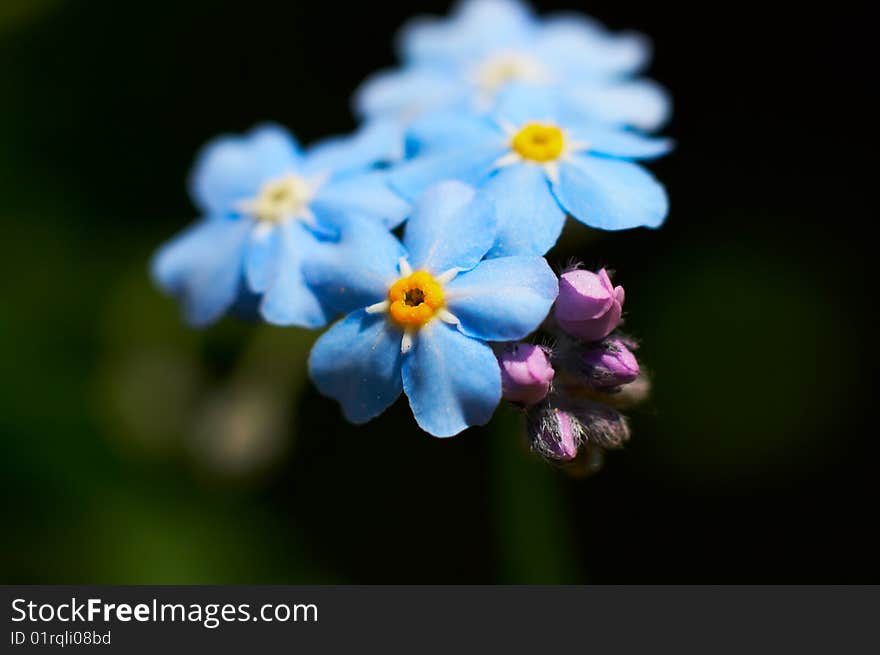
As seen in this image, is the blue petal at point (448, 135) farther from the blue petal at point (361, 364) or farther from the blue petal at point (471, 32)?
the blue petal at point (471, 32)

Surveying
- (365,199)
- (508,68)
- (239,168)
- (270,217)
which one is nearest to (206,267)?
(270,217)

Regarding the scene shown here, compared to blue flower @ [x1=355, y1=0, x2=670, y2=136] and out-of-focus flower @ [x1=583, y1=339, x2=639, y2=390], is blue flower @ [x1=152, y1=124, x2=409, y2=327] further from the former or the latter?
out-of-focus flower @ [x1=583, y1=339, x2=639, y2=390]

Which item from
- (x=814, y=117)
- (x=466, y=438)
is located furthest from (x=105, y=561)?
(x=814, y=117)

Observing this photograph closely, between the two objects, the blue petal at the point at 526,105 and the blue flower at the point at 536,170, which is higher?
the blue petal at the point at 526,105

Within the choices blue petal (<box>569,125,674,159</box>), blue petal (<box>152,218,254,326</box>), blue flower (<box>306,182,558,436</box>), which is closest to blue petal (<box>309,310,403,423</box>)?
blue flower (<box>306,182,558,436</box>)

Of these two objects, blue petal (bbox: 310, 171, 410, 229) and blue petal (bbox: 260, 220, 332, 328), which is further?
blue petal (bbox: 310, 171, 410, 229)

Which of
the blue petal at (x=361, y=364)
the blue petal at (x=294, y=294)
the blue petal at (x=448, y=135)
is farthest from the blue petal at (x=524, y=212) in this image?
the blue petal at (x=294, y=294)

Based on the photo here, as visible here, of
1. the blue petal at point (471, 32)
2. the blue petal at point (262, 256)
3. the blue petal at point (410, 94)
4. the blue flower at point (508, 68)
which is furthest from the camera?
the blue petal at point (471, 32)
